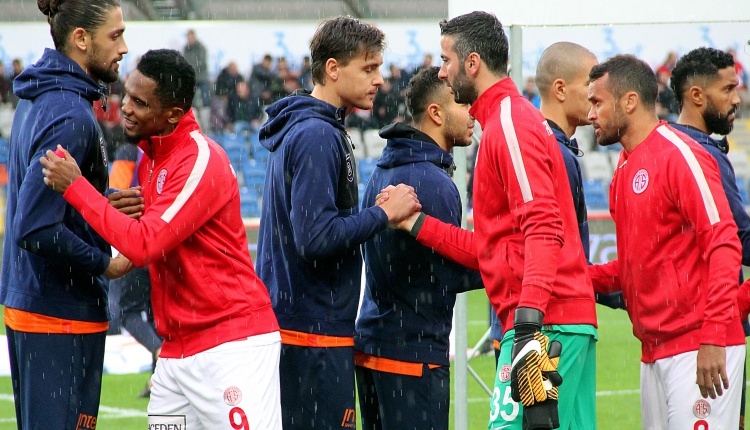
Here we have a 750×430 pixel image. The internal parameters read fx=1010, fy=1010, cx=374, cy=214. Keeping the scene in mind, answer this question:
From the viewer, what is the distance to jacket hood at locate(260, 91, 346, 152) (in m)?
3.88

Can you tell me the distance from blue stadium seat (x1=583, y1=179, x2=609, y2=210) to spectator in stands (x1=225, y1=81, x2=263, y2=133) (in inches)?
239

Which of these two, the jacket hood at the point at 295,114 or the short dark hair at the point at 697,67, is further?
the short dark hair at the point at 697,67

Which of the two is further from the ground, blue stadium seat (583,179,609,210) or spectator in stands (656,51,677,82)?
spectator in stands (656,51,677,82)

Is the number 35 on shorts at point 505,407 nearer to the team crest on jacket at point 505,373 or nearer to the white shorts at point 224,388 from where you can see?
the team crest on jacket at point 505,373

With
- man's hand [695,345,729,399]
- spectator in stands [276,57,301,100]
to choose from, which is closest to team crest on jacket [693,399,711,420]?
man's hand [695,345,729,399]

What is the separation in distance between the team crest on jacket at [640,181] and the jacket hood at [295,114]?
1.18 meters

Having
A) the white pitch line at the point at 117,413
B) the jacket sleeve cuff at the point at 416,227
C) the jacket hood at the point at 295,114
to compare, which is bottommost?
the white pitch line at the point at 117,413

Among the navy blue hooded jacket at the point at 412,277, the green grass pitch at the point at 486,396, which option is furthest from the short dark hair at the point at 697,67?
the green grass pitch at the point at 486,396

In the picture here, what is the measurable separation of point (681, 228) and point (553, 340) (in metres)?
0.80

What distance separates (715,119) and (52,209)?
307 cm

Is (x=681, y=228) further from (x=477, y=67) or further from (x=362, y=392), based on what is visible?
(x=362, y=392)

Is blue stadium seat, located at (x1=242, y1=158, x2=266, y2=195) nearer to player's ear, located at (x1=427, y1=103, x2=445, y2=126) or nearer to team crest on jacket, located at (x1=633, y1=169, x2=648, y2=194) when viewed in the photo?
player's ear, located at (x1=427, y1=103, x2=445, y2=126)

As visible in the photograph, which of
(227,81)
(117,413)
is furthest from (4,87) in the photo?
(117,413)

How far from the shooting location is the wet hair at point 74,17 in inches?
150
